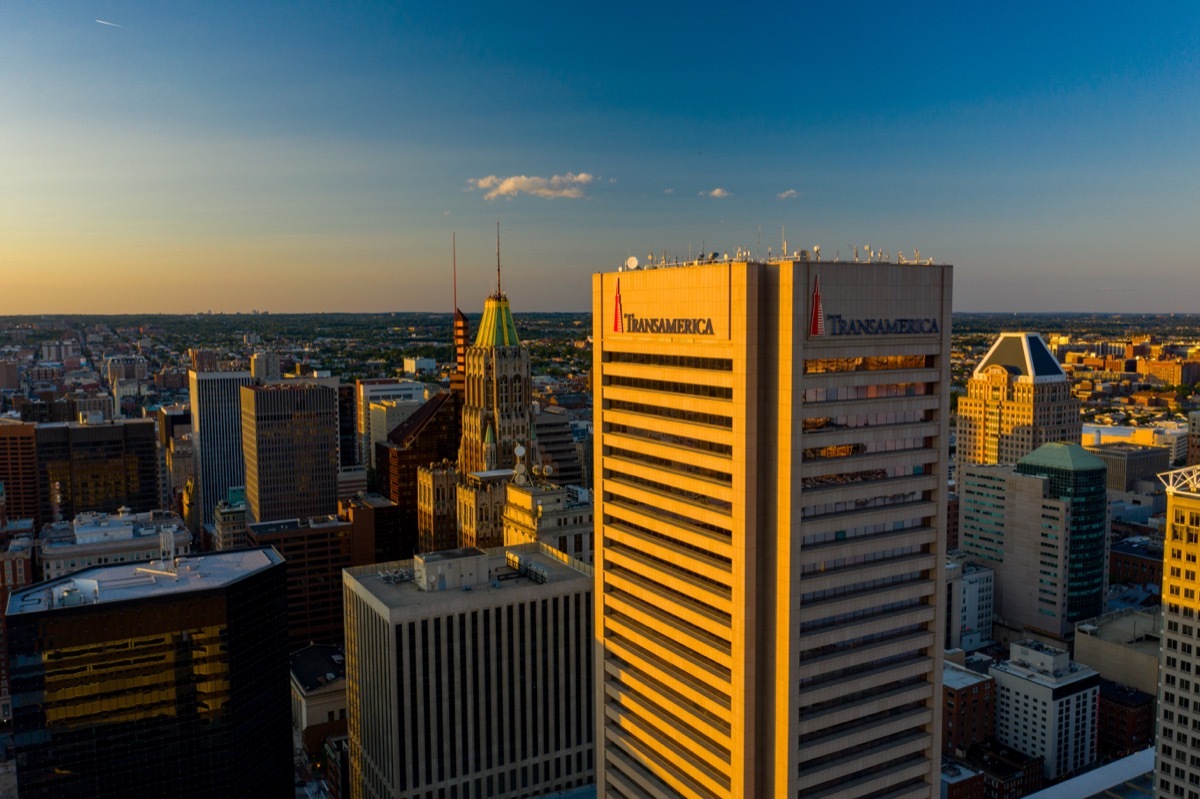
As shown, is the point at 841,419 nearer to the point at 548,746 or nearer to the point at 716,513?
the point at 716,513

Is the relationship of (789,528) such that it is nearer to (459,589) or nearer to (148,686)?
(459,589)

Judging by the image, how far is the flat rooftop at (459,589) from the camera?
115250 millimetres

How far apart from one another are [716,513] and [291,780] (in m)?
69.1

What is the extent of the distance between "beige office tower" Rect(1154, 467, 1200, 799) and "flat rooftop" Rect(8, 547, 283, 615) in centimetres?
10224

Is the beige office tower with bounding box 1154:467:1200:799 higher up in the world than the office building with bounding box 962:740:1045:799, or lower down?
higher up

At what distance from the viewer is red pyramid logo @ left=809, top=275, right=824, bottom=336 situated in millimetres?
67812

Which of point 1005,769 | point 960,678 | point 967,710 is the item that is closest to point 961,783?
point 1005,769

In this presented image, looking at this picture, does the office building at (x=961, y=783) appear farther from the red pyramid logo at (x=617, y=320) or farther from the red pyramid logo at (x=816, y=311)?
the red pyramid logo at (x=816, y=311)

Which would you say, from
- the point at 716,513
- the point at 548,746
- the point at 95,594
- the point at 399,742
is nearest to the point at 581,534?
the point at 548,746

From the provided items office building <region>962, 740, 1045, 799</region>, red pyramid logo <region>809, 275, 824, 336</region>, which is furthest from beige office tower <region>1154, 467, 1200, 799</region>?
red pyramid logo <region>809, 275, 824, 336</region>

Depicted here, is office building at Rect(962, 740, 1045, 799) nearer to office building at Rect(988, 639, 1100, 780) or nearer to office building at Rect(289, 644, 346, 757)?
→ office building at Rect(988, 639, 1100, 780)

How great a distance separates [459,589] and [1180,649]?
83100mm

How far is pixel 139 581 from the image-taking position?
108 m

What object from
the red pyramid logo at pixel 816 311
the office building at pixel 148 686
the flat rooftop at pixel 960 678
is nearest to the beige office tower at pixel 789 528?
the red pyramid logo at pixel 816 311
